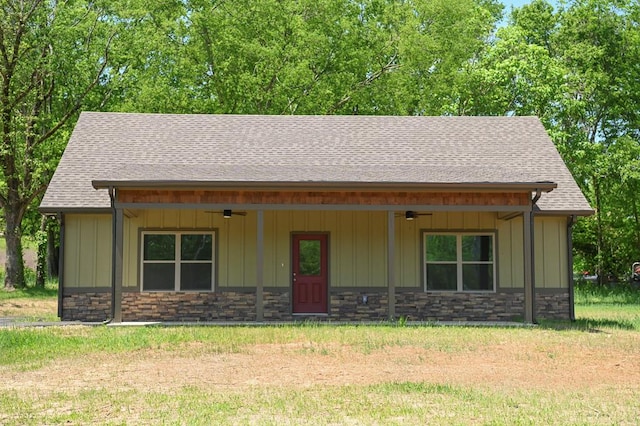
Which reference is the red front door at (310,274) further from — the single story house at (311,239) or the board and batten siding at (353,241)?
the board and batten siding at (353,241)

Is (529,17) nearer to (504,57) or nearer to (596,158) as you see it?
(504,57)

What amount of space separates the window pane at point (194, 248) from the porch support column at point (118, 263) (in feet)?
7.23

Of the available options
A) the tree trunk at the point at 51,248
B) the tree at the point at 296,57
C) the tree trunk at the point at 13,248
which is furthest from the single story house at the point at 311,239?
the tree trunk at the point at 51,248

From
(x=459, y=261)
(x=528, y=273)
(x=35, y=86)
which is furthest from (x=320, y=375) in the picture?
(x=35, y=86)

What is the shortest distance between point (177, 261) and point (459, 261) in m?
6.59

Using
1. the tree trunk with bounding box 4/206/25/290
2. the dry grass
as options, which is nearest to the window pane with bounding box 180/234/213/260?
the dry grass

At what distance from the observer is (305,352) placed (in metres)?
13.0

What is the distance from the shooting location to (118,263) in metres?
17.4

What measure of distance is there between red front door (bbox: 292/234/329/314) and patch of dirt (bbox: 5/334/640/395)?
5.77 m

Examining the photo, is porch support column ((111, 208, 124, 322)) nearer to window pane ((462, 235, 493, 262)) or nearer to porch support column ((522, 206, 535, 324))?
window pane ((462, 235, 493, 262))

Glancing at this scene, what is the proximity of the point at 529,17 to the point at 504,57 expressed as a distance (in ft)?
16.1

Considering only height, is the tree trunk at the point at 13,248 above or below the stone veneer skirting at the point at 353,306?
above

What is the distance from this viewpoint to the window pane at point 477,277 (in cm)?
1961

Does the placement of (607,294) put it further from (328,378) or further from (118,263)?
(328,378)
